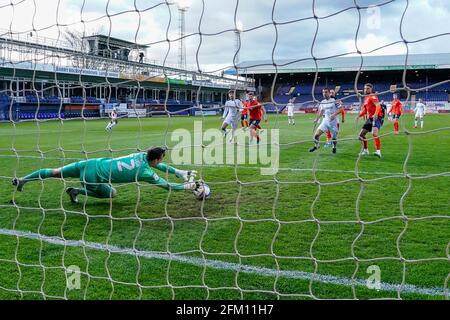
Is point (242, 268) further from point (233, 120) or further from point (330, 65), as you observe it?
point (330, 65)

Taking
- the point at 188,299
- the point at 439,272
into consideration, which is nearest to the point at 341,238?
the point at 439,272

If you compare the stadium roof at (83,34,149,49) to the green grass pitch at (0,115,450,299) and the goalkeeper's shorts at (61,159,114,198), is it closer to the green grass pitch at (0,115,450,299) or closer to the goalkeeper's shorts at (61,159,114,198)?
the green grass pitch at (0,115,450,299)

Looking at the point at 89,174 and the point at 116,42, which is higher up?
the point at 116,42

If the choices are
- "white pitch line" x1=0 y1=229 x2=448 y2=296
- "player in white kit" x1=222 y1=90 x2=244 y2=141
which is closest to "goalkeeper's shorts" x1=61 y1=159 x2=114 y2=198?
"white pitch line" x1=0 y1=229 x2=448 y2=296

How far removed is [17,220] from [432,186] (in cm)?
516

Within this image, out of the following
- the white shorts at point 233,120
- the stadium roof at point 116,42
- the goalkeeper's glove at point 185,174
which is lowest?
the goalkeeper's glove at point 185,174

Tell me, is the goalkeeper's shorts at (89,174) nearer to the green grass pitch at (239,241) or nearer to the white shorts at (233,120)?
the green grass pitch at (239,241)

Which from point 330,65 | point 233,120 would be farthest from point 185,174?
point 330,65

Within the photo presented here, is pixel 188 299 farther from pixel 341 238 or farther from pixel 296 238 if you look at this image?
pixel 341 238

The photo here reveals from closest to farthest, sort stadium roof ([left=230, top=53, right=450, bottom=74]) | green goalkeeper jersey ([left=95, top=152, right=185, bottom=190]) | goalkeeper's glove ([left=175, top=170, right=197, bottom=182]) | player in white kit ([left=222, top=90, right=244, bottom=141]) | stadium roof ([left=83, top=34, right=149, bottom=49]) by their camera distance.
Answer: stadium roof ([left=230, top=53, right=450, bottom=74]) → stadium roof ([left=83, top=34, right=149, bottom=49]) → player in white kit ([left=222, top=90, right=244, bottom=141]) → green goalkeeper jersey ([left=95, top=152, right=185, bottom=190]) → goalkeeper's glove ([left=175, top=170, right=197, bottom=182])

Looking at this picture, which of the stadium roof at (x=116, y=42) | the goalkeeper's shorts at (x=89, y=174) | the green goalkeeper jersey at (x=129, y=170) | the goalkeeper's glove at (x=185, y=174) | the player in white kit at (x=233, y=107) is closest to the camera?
the stadium roof at (x=116, y=42)

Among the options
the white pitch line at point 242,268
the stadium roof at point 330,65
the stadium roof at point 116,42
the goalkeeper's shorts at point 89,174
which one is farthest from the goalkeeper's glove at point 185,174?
the stadium roof at point 116,42

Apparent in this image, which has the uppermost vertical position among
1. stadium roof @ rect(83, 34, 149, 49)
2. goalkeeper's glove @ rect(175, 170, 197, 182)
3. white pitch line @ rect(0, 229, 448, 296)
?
stadium roof @ rect(83, 34, 149, 49)
